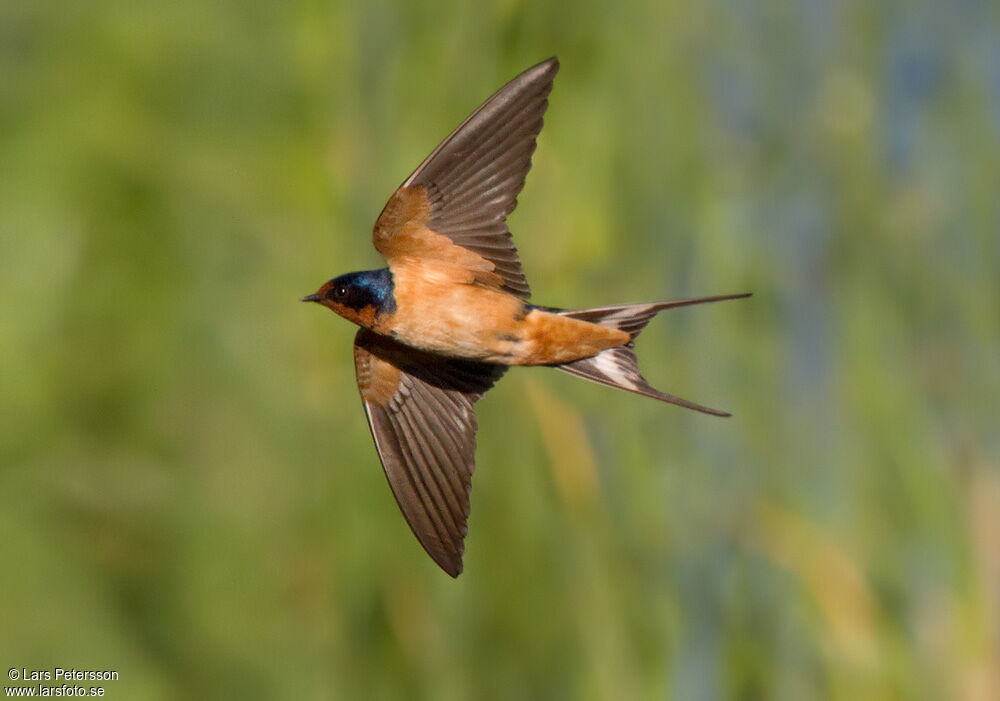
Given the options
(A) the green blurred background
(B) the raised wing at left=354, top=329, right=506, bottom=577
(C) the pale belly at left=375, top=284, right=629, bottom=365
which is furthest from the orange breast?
(A) the green blurred background

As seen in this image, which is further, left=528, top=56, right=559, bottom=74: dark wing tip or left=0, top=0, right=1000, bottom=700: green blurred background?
left=0, top=0, right=1000, bottom=700: green blurred background

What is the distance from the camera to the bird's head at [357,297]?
3.07ft

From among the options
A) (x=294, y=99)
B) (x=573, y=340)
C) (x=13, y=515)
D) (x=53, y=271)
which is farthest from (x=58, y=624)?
(x=573, y=340)

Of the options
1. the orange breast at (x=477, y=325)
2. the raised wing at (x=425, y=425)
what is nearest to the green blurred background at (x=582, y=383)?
the raised wing at (x=425, y=425)

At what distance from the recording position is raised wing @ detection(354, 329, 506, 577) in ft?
3.35

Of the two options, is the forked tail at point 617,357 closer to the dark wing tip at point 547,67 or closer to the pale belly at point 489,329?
the pale belly at point 489,329

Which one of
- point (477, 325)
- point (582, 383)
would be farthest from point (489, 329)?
point (582, 383)

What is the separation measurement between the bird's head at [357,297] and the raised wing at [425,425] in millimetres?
158

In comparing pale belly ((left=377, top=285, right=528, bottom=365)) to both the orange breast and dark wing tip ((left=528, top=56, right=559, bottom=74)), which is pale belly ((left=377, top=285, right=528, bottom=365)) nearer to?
the orange breast

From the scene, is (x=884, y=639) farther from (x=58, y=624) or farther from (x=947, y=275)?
(x=58, y=624)

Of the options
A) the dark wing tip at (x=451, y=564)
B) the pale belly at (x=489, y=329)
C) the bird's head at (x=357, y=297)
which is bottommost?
the dark wing tip at (x=451, y=564)

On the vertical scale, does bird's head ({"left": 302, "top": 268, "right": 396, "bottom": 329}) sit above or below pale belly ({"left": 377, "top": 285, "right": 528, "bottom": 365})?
above

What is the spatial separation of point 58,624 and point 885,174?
→ 130 cm

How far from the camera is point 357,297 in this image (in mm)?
941
